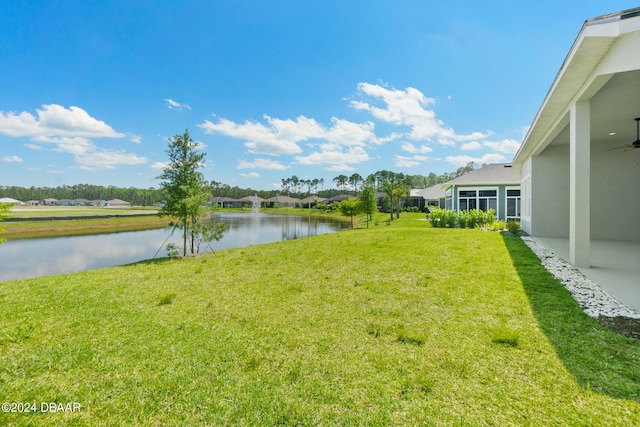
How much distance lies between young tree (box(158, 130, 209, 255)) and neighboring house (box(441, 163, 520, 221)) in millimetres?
16540

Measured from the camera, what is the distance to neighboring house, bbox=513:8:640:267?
397cm

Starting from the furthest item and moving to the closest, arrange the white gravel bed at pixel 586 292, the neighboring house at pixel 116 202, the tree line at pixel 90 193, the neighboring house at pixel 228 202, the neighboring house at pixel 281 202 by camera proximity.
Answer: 1. the neighboring house at pixel 116 202
2. the tree line at pixel 90 193
3. the neighboring house at pixel 228 202
4. the neighboring house at pixel 281 202
5. the white gravel bed at pixel 586 292

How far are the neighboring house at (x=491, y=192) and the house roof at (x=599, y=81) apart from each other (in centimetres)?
975

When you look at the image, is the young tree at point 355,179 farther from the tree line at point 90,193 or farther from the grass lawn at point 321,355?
the grass lawn at point 321,355

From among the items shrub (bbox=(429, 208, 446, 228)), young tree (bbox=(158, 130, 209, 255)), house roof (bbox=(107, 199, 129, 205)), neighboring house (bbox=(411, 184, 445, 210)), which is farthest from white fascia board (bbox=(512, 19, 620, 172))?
house roof (bbox=(107, 199, 129, 205))

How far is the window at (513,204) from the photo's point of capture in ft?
58.0

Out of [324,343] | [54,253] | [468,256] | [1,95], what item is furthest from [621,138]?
[1,95]

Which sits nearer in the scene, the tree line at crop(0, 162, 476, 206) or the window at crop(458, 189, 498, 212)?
the window at crop(458, 189, 498, 212)

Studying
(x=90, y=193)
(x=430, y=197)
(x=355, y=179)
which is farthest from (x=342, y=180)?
(x=90, y=193)

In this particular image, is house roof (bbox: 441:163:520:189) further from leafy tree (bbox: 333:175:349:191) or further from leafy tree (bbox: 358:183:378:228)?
leafy tree (bbox: 333:175:349:191)

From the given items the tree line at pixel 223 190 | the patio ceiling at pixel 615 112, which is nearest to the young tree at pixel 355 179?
the tree line at pixel 223 190

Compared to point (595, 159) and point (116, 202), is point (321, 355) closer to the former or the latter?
point (595, 159)

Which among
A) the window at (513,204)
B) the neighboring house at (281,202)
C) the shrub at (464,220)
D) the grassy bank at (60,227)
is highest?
the neighboring house at (281,202)

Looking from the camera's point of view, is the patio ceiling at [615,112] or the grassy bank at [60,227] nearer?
the patio ceiling at [615,112]
